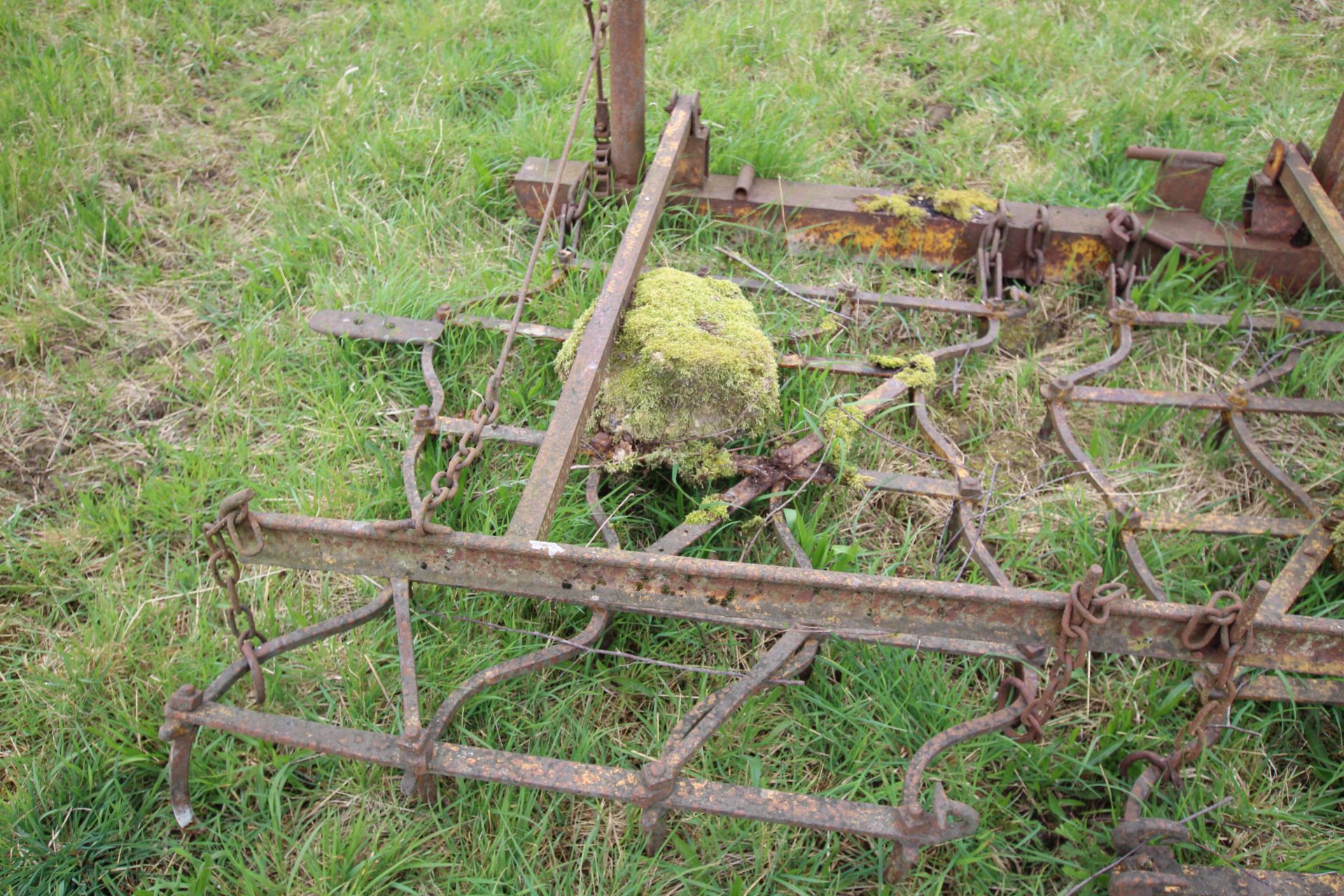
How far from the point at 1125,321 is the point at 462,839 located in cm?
285

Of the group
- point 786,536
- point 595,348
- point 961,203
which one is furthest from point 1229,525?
point 595,348

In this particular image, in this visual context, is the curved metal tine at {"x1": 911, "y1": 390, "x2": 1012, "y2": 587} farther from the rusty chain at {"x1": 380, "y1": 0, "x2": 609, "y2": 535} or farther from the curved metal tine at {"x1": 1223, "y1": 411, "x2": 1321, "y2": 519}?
the rusty chain at {"x1": 380, "y1": 0, "x2": 609, "y2": 535}

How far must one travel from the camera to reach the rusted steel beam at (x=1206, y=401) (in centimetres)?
317

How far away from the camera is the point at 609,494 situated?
2.98 meters

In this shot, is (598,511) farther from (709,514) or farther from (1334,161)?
(1334,161)

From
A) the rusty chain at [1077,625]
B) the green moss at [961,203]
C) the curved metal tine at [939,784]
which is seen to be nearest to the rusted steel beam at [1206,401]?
the green moss at [961,203]

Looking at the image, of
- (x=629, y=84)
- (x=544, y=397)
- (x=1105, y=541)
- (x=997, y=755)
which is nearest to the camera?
(x=997, y=755)

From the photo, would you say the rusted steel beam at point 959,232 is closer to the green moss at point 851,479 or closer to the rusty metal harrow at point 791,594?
the rusty metal harrow at point 791,594

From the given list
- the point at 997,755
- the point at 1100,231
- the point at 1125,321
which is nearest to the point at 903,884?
the point at 997,755

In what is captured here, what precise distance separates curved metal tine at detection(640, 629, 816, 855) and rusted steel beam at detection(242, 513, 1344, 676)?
304 millimetres

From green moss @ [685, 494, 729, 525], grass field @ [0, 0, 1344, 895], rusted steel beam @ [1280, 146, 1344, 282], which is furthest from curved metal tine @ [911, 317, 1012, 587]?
rusted steel beam @ [1280, 146, 1344, 282]

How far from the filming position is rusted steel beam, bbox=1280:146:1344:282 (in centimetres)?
325

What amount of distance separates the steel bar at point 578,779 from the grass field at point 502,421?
0.88ft

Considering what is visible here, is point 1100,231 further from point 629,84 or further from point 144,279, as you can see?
point 144,279
